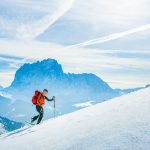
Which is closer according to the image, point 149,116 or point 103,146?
point 103,146

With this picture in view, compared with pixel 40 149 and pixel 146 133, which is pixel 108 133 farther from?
pixel 40 149

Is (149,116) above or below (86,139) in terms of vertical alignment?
above

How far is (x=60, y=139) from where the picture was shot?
40.6 feet

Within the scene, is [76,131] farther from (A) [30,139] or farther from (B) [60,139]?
(A) [30,139]

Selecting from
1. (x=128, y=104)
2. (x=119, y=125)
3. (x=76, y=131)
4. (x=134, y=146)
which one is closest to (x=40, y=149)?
(x=76, y=131)

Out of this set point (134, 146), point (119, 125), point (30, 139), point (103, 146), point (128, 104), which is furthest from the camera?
point (128, 104)

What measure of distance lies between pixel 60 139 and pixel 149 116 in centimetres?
335

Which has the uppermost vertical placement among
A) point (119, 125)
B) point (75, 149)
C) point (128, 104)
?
point (128, 104)

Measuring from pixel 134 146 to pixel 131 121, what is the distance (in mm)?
2932

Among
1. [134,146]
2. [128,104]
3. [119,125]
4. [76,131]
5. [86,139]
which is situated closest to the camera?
[134,146]

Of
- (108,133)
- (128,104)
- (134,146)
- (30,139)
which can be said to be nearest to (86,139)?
(108,133)

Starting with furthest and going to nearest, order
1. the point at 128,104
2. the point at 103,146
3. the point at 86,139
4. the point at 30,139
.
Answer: the point at 128,104 < the point at 30,139 < the point at 86,139 < the point at 103,146

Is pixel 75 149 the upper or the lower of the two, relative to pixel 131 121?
lower

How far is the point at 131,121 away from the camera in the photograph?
1208 centimetres
